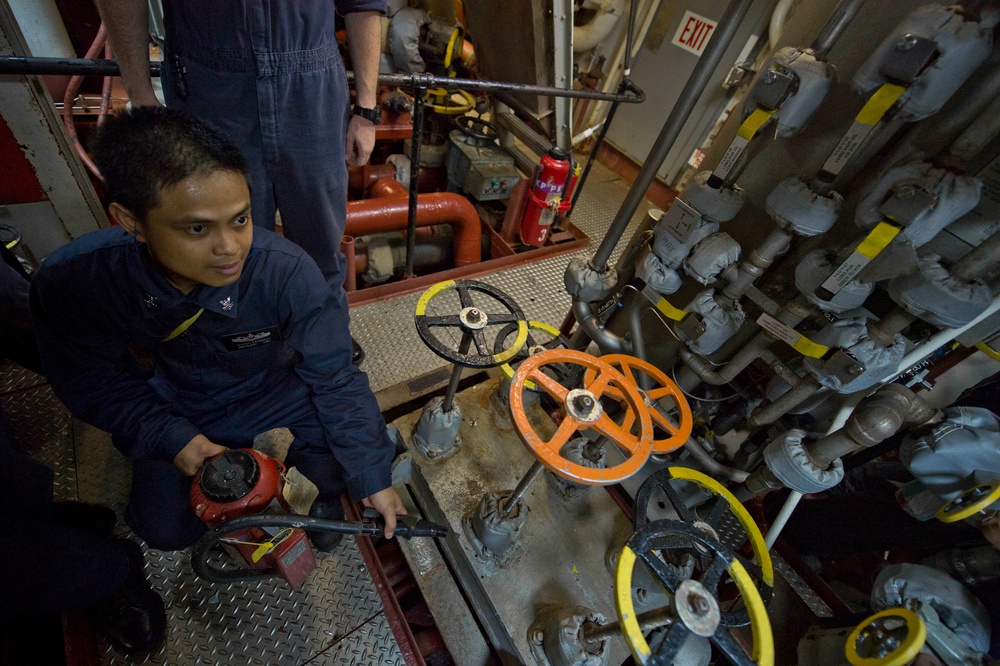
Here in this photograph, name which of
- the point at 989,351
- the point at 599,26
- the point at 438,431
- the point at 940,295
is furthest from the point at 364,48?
the point at 599,26

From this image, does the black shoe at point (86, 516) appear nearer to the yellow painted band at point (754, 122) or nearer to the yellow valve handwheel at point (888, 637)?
the yellow valve handwheel at point (888, 637)

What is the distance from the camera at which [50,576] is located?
1.05 meters

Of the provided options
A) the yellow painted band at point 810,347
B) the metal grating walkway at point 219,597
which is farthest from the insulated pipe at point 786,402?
the metal grating walkway at point 219,597

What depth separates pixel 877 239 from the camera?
1.05m

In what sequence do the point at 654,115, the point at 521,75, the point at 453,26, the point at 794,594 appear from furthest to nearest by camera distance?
the point at 654,115 < the point at 453,26 < the point at 521,75 < the point at 794,594

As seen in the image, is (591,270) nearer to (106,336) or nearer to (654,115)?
(106,336)

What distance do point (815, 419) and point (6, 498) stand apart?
249 cm

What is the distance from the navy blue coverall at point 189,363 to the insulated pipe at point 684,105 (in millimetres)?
1102

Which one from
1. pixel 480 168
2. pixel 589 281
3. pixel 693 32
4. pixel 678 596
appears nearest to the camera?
pixel 678 596

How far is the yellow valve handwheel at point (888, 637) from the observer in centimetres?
92

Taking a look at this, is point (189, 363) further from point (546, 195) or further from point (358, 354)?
point (546, 195)

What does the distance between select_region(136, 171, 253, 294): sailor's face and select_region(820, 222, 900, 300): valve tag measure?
150 cm

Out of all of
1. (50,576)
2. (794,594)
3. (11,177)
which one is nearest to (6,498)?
(50,576)

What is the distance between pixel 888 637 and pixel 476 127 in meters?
3.33
